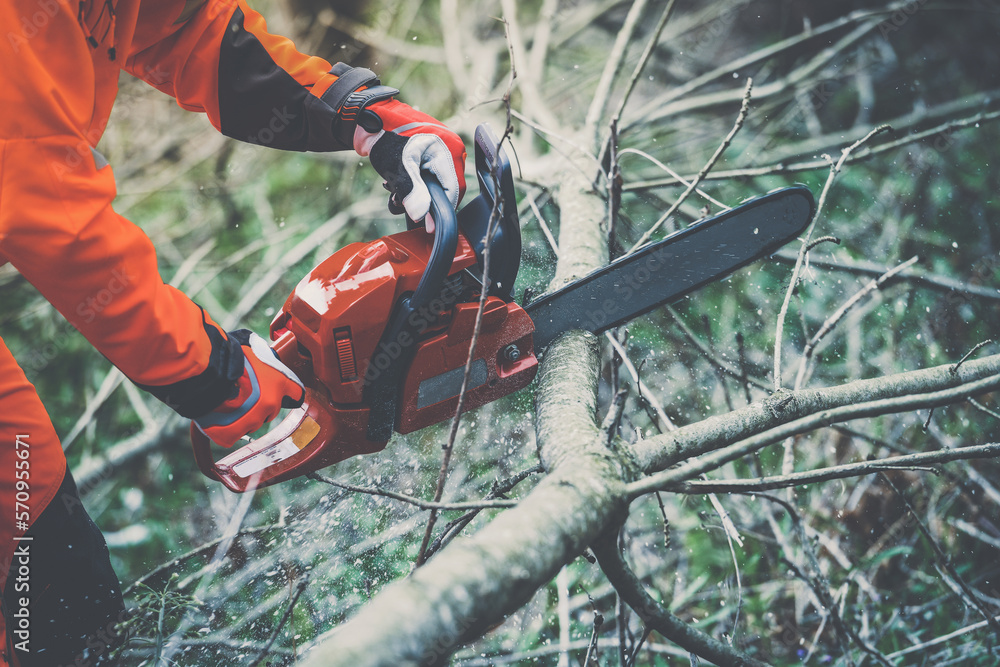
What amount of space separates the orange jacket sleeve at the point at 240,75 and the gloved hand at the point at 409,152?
0.09 metres

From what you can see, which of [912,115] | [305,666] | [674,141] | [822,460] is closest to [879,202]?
[912,115]

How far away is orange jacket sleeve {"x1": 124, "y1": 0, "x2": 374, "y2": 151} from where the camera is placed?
158cm

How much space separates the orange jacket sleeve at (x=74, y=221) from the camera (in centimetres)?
111

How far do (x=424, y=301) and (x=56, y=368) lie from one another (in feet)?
9.34

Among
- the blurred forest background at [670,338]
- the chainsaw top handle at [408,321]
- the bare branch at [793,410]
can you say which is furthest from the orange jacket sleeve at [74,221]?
the bare branch at [793,410]

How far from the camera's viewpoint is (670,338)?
2.69 metres

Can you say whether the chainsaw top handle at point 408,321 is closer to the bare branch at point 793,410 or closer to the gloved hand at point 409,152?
the gloved hand at point 409,152

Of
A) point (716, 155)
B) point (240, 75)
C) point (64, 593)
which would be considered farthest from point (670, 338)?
point (64, 593)

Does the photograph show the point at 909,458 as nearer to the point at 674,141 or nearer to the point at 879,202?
the point at 879,202

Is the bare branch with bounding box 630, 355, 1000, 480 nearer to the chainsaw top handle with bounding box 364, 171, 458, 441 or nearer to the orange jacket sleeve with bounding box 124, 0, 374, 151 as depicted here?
the chainsaw top handle with bounding box 364, 171, 458, 441

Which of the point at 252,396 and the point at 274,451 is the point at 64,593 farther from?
the point at 252,396

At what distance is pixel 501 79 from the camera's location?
381 centimetres

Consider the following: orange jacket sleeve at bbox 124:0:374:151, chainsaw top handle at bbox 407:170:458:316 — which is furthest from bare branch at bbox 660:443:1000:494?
orange jacket sleeve at bbox 124:0:374:151

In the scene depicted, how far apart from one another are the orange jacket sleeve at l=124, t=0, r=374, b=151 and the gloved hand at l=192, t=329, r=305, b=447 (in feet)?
2.02
